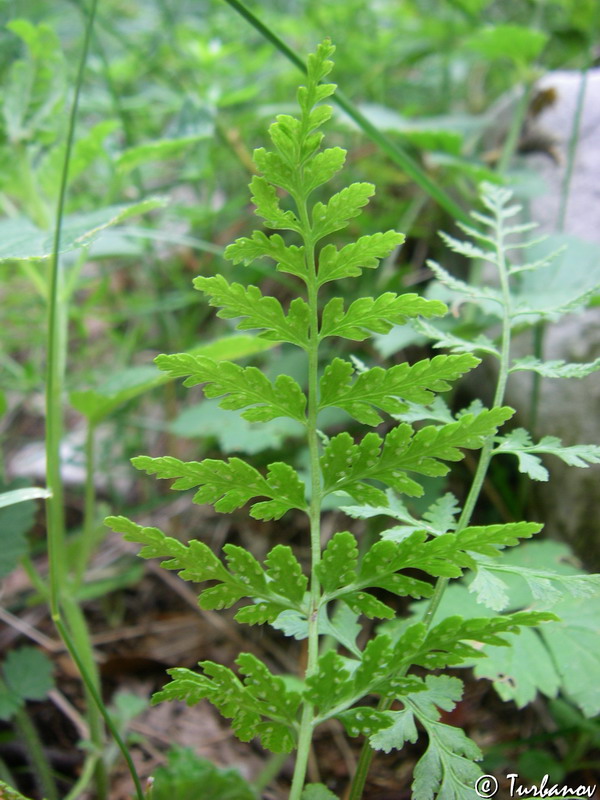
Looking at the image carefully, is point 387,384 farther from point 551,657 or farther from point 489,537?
point 551,657

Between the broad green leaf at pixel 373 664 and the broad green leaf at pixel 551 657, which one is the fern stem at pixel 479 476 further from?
the broad green leaf at pixel 551 657

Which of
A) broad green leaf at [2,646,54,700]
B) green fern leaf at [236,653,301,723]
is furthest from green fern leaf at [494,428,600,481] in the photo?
broad green leaf at [2,646,54,700]

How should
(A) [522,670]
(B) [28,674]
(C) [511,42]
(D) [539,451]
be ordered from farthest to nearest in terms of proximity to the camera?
(C) [511,42] → (B) [28,674] → (A) [522,670] → (D) [539,451]

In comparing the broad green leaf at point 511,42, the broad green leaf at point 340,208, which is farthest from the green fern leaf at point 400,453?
the broad green leaf at point 511,42

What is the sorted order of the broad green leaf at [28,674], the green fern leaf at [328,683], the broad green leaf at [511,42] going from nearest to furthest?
the green fern leaf at [328,683] < the broad green leaf at [28,674] < the broad green leaf at [511,42]

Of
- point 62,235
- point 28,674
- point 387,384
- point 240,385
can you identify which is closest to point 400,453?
point 387,384

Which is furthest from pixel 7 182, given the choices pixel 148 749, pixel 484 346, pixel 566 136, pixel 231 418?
pixel 566 136
